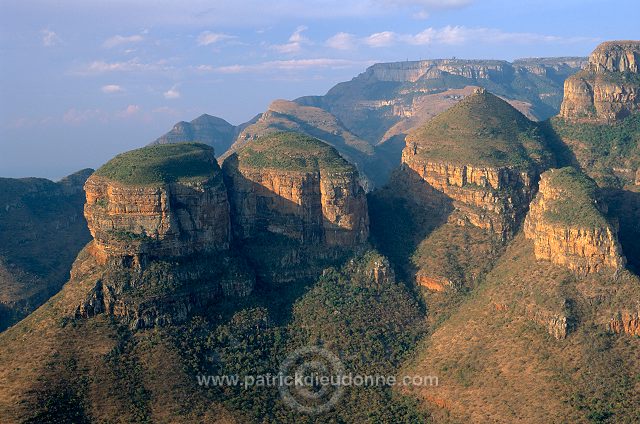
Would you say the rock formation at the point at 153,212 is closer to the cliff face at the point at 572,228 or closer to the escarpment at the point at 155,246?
the escarpment at the point at 155,246

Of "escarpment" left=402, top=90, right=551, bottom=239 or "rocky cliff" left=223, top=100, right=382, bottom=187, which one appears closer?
"escarpment" left=402, top=90, right=551, bottom=239

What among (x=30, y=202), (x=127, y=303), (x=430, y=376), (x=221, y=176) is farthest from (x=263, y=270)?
(x=30, y=202)

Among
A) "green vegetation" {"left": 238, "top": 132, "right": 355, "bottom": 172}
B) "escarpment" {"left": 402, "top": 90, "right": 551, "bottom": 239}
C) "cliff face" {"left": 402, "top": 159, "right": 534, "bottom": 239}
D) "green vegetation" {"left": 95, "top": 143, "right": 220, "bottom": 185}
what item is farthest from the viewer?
"escarpment" {"left": 402, "top": 90, "right": 551, "bottom": 239}

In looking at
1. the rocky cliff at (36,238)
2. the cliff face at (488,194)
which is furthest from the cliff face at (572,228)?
the rocky cliff at (36,238)

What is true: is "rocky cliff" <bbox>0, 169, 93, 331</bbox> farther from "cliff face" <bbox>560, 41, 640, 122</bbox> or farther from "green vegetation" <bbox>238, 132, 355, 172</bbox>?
"cliff face" <bbox>560, 41, 640, 122</bbox>

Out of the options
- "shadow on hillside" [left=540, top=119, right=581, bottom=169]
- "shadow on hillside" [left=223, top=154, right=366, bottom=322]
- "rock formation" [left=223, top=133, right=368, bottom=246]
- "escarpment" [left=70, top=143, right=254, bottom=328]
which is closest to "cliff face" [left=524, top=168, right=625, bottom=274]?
"rock formation" [left=223, top=133, right=368, bottom=246]

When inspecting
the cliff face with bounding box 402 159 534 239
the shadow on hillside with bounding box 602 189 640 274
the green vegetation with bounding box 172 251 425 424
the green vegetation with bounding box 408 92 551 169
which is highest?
the green vegetation with bounding box 408 92 551 169
